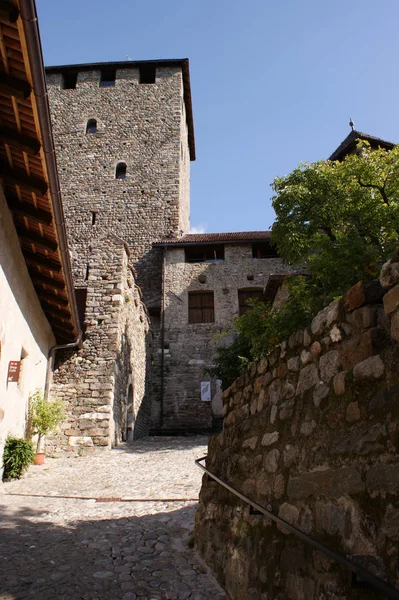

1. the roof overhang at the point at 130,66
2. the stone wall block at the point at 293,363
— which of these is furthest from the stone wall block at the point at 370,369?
the roof overhang at the point at 130,66

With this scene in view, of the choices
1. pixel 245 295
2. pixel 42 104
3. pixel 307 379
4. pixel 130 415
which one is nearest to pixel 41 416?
pixel 130 415

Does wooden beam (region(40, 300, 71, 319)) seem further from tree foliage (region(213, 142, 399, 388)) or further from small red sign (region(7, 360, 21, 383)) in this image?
tree foliage (region(213, 142, 399, 388))

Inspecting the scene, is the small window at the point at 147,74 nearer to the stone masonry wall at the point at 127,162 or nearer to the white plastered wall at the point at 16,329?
the stone masonry wall at the point at 127,162

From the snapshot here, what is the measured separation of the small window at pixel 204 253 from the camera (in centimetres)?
1922

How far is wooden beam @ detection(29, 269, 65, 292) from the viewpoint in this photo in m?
7.72

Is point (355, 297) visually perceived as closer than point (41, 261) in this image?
Yes

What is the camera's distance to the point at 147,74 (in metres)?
24.9

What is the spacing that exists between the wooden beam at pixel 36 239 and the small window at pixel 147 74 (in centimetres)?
2120

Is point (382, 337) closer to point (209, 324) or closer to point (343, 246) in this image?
point (343, 246)

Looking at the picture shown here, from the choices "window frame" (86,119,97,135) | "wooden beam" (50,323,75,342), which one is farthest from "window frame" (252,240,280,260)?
"window frame" (86,119,97,135)

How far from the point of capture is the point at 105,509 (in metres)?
5.50

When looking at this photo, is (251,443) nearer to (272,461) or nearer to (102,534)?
(272,461)

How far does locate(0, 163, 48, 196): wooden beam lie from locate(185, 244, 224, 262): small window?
539 inches

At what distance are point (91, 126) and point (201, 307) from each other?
12157 millimetres
